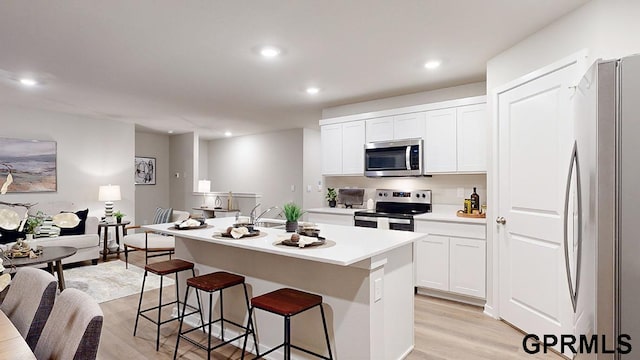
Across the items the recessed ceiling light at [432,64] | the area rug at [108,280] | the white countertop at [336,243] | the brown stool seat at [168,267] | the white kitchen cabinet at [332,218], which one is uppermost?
the recessed ceiling light at [432,64]

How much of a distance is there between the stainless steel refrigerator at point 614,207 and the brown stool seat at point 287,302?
133cm

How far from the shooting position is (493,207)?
3330mm

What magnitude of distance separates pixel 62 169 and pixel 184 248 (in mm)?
4042

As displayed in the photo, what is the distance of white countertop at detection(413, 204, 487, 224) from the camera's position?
362 centimetres

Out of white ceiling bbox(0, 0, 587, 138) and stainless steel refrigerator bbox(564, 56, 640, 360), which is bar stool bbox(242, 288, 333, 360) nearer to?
stainless steel refrigerator bbox(564, 56, 640, 360)

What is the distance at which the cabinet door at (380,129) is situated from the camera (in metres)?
4.51

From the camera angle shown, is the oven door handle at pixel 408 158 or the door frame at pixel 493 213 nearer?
the door frame at pixel 493 213

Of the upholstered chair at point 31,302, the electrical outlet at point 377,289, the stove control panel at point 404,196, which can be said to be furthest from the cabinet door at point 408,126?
the upholstered chair at point 31,302

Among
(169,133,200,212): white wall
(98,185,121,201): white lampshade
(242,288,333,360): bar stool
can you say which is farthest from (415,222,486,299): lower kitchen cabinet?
(169,133,200,212): white wall

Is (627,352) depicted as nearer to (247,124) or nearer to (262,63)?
(262,63)

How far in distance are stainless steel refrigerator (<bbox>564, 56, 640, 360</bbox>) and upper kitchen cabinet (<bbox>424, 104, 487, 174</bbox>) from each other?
2.40 meters

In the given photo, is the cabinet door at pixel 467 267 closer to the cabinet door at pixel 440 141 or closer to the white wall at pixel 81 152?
the cabinet door at pixel 440 141

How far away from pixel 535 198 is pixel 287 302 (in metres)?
2.12

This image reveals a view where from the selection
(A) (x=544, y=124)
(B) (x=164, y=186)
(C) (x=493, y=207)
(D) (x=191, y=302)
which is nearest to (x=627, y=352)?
(A) (x=544, y=124)
